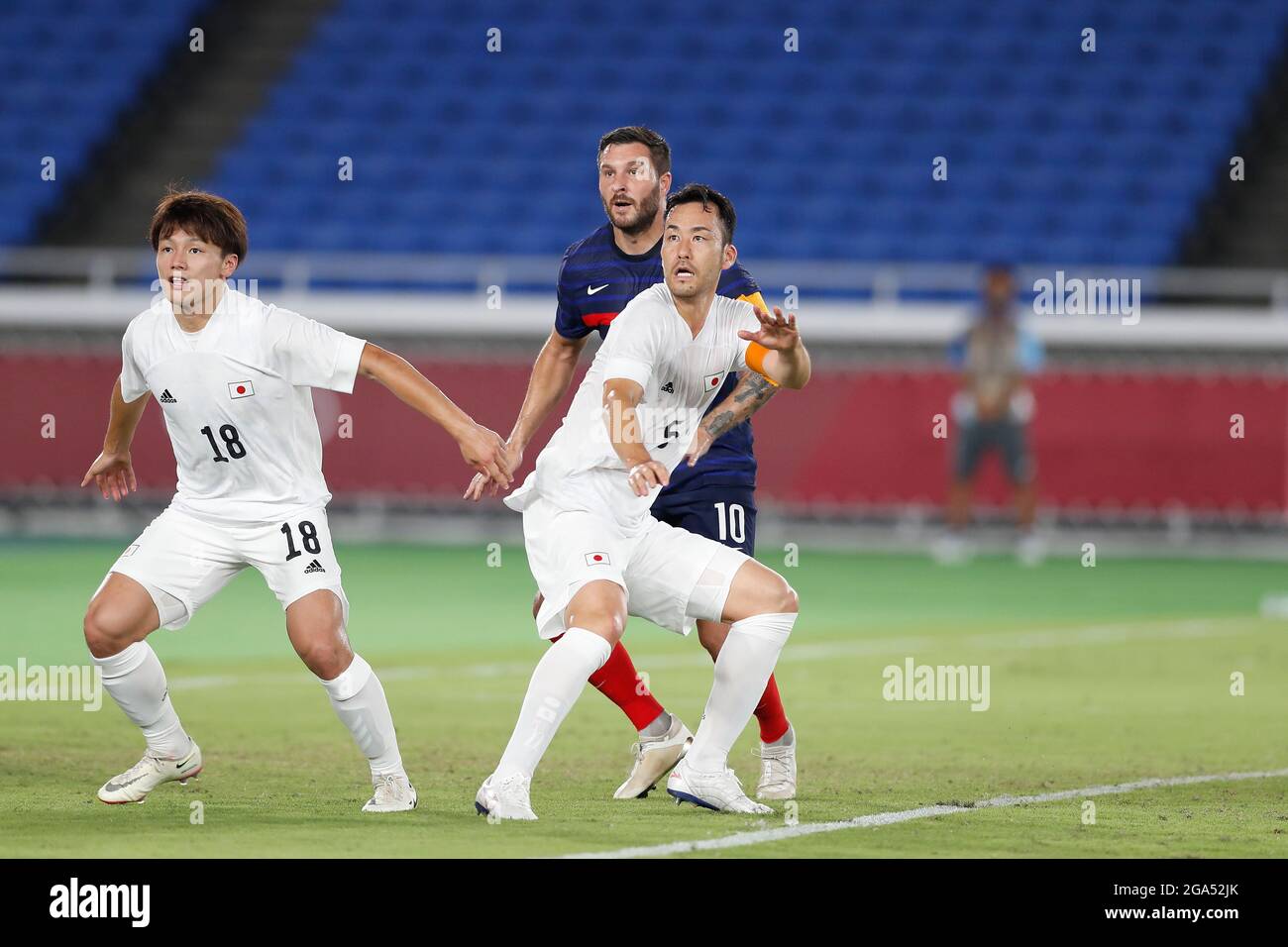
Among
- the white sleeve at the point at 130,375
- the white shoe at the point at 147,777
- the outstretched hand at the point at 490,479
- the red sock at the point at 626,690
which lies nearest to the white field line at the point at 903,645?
the white shoe at the point at 147,777

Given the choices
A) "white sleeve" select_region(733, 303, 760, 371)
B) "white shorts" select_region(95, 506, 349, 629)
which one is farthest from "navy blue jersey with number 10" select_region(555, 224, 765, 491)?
"white shorts" select_region(95, 506, 349, 629)

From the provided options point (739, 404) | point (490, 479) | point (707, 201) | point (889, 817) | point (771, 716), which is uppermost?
point (707, 201)

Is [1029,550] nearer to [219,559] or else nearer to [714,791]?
[714,791]

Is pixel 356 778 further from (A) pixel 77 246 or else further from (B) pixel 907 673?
(A) pixel 77 246

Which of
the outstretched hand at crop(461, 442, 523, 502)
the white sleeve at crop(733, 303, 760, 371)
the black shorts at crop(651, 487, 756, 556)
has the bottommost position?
the black shorts at crop(651, 487, 756, 556)

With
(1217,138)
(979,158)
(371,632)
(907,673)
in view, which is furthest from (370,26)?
(907,673)

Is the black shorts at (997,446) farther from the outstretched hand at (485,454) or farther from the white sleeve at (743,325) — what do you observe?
the outstretched hand at (485,454)

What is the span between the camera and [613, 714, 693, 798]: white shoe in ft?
25.8

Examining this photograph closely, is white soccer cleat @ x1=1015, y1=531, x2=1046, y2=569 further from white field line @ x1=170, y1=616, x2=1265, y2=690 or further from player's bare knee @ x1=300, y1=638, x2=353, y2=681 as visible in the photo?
player's bare knee @ x1=300, y1=638, x2=353, y2=681

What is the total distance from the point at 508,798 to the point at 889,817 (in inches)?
53.2

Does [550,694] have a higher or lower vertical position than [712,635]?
lower

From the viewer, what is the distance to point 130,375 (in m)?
7.47

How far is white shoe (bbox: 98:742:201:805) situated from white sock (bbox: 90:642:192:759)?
0.03 meters

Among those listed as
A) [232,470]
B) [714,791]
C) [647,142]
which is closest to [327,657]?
[232,470]
